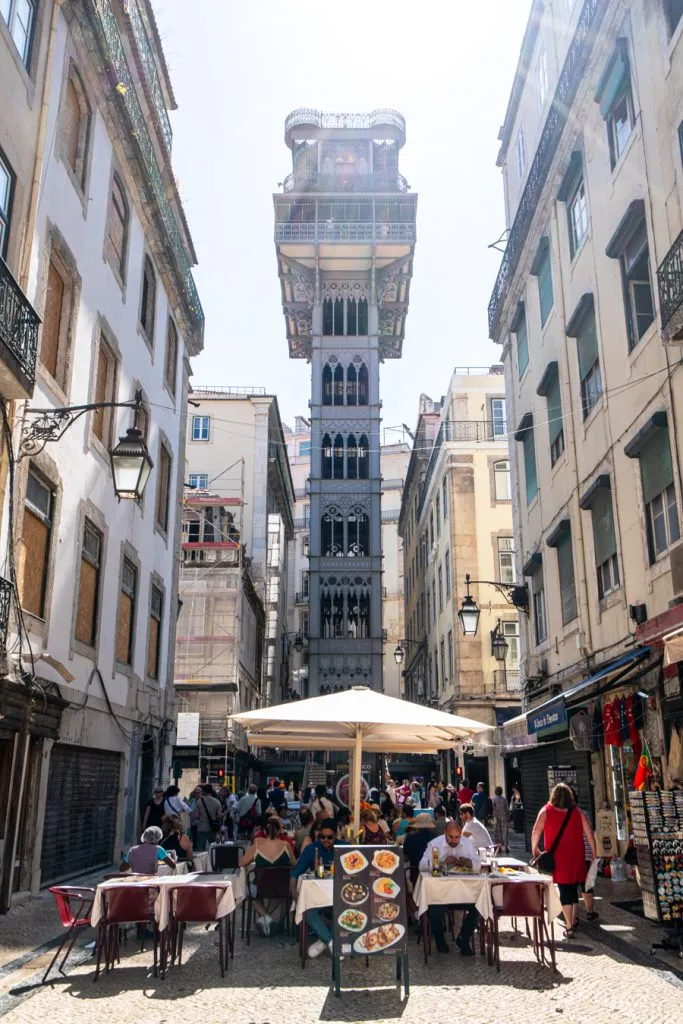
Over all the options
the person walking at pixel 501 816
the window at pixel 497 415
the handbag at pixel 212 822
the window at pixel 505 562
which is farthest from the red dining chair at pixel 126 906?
the window at pixel 497 415

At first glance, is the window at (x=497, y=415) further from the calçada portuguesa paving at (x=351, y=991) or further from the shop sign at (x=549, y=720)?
the calçada portuguesa paving at (x=351, y=991)

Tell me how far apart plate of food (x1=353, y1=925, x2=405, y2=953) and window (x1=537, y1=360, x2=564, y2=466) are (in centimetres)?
1243

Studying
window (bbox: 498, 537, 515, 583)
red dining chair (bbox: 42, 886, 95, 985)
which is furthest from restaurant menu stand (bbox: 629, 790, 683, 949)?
window (bbox: 498, 537, 515, 583)

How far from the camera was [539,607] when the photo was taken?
2020 centimetres

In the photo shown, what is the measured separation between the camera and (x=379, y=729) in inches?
442

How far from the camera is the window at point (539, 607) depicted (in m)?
19.6

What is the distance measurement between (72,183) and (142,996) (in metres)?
11.7

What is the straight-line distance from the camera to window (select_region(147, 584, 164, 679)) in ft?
65.9

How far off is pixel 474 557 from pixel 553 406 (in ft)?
56.8

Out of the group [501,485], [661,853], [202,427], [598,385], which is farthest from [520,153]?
[202,427]

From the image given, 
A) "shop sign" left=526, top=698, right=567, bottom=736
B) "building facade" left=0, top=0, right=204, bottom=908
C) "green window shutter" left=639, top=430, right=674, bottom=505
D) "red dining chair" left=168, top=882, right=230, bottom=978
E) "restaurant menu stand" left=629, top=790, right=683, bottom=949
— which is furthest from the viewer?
"shop sign" left=526, top=698, right=567, bottom=736

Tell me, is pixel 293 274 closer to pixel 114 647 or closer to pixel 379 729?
pixel 114 647

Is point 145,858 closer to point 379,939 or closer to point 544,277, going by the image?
point 379,939

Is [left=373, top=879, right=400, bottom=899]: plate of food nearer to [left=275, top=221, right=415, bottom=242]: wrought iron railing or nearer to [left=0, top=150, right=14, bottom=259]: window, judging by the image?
[left=0, top=150, right=14, bottom=259]: window
